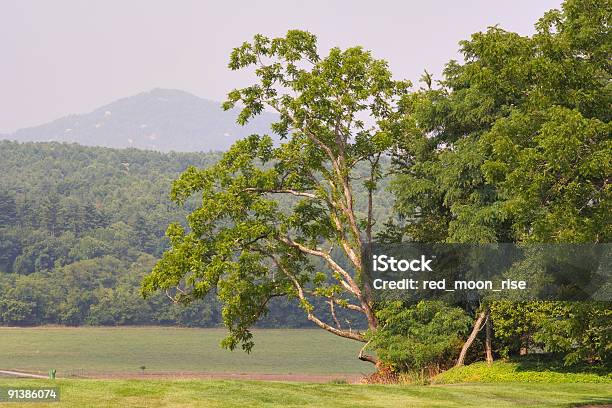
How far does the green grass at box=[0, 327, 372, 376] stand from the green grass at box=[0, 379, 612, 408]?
51.6 meters

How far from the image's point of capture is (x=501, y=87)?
69.2ft

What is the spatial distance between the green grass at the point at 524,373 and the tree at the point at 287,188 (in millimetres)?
4731

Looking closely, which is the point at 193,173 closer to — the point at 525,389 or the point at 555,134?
the point at 525,389

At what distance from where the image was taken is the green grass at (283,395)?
18.1 m

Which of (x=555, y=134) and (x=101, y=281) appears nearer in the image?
(x=555, y=134)

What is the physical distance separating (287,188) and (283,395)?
16707 mm

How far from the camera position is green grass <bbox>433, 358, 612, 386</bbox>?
95.9 ft

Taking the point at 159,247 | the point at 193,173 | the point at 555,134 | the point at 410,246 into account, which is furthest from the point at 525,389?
the point at 159,247

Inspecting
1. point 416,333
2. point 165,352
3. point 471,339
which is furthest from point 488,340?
point 165,352

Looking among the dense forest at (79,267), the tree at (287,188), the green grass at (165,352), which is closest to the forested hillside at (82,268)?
the dense forest at (79,267)

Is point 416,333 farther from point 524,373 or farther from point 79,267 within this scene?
point 79,267

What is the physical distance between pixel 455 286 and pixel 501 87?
48.0ft

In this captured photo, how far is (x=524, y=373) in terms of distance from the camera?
101ft

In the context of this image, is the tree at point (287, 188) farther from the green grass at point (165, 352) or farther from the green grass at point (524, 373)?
the green grass at point (165, 352)
